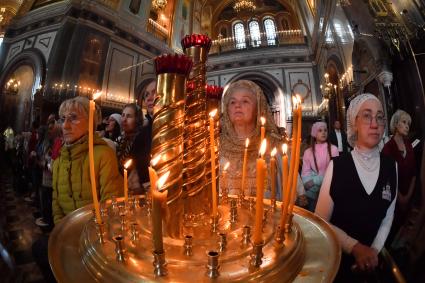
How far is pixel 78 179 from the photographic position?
717 mm

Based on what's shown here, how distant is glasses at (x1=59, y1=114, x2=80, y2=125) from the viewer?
680mm

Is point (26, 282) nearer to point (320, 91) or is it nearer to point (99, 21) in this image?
point (99, 21)

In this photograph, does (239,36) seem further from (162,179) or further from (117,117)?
(162,179)

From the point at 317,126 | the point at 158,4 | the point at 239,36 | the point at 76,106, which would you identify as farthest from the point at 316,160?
the point at 76,106

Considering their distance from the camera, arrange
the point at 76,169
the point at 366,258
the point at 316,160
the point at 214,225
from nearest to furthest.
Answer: the point at 214,225
the point at 366,258
the point at 76,169
the point at 316,160

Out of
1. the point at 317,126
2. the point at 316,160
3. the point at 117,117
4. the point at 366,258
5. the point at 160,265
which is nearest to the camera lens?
the point at 160,265

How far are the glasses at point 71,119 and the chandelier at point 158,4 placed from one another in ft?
1.83

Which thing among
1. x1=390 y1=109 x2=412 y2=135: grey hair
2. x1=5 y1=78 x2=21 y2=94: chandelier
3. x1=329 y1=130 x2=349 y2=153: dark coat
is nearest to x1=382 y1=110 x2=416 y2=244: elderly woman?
x1=390 y1=109 x2=412 y2=135: grey hair

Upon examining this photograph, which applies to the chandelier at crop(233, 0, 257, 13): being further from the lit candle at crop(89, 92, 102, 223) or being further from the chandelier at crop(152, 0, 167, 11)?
the lit candle at crop(89, 92, 102, 223)

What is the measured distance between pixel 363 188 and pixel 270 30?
723 millimetres

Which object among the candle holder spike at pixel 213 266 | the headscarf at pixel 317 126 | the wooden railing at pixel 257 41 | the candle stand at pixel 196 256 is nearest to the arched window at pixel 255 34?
the wooden railing at pixel 257 41

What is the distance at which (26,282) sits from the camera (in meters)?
0.53

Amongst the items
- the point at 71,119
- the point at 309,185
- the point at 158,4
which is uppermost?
the point at 158,4

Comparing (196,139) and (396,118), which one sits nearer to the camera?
(196,139)
